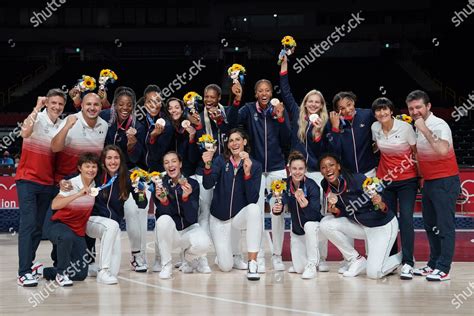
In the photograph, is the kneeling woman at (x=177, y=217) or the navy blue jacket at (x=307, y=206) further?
the navy blue jacket at (x=307, y=206)

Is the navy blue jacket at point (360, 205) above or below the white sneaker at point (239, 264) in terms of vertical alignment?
above

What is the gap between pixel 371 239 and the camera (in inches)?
261

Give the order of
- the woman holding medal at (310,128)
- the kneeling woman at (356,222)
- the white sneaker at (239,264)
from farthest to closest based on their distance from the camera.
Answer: the white sneaker at (239,264), the woman holding medal at (310,128), the kneeling woman at (356,222)

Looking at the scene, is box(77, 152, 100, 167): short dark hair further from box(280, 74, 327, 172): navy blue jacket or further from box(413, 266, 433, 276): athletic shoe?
box(413, 266, 433, 276): athletic shoe

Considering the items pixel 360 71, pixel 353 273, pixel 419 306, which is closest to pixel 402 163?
pixel 353 273

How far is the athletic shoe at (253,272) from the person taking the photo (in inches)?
255

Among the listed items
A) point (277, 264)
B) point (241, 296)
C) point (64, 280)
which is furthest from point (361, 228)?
point (64, 280)

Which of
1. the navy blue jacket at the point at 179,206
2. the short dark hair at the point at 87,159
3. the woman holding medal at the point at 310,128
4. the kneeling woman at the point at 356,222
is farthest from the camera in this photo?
the woman holding medal at the point at 310,128

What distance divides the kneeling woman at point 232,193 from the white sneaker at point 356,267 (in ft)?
2.90

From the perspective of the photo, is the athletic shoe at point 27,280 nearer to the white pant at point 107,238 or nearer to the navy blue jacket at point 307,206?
the white pant at point 107,238

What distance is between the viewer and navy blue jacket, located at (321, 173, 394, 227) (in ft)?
21.7

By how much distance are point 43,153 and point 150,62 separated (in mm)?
18217

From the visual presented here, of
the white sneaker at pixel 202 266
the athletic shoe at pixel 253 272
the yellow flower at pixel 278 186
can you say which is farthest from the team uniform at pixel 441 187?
the white sneaker at pixel 202 266

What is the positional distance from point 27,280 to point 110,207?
1.02 metres
